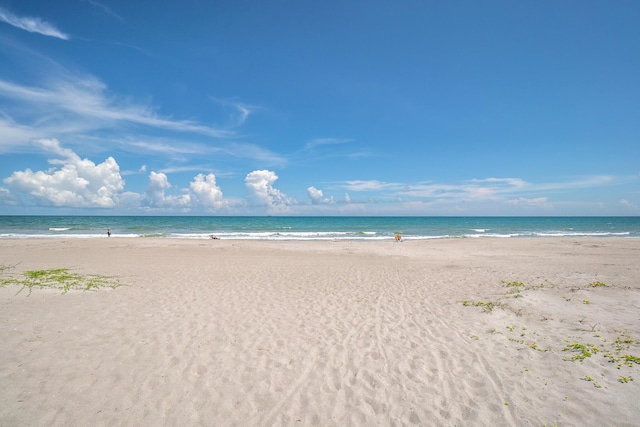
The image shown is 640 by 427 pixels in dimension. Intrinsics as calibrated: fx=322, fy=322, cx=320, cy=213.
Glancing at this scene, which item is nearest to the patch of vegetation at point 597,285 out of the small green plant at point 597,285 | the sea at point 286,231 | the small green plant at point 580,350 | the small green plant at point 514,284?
the small green plant at point 597,285

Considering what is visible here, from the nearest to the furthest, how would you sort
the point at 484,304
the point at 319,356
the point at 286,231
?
1. the point at 319,356
2. the point at 484,304
3. the point at 286,231

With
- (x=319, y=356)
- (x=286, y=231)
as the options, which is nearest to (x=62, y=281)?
(x=319, y=356)

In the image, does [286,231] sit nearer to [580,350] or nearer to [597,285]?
[597,285]

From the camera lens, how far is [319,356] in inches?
235

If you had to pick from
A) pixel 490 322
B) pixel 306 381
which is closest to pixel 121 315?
pixel 306 381

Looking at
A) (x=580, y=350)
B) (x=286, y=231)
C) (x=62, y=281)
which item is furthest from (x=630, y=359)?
(x=286, y=231)

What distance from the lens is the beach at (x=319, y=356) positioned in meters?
4.34

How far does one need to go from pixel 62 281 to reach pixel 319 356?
33.9 ft

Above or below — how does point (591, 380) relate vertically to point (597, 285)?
below

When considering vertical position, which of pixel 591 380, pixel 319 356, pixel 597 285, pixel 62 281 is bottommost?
pixel 319 356

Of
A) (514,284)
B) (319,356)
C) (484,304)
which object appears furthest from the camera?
(514,284)

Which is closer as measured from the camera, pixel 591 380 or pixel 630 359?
pixel 591 380

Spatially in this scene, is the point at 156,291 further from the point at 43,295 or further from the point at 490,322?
the point at 490,322

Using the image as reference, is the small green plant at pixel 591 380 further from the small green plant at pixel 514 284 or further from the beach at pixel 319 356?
the small green plant at pixel 514 284
